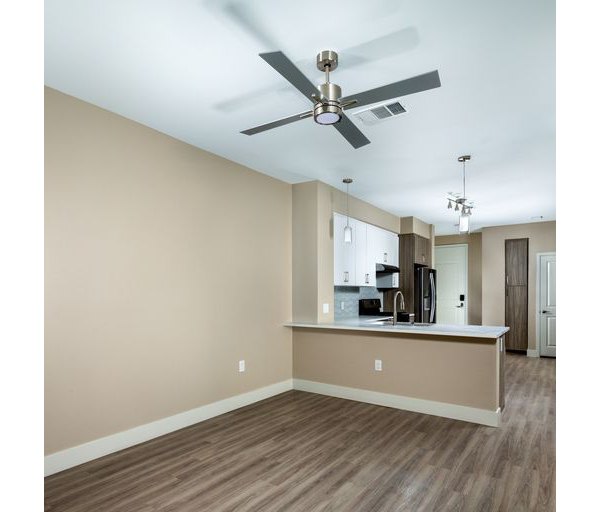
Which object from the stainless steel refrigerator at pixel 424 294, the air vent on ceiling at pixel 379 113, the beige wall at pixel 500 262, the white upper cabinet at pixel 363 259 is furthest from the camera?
the beige wall at pixel 500 262

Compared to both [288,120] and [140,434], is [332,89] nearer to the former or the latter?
[288,120]

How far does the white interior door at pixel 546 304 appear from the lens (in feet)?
23.1

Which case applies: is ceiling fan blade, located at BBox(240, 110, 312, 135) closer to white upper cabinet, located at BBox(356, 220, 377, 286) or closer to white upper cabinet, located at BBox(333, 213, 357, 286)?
white upper cabinet, located at BBox(333, 213, 357, 286)

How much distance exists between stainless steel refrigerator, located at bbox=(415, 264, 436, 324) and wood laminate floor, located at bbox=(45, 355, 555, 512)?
301 centimetres

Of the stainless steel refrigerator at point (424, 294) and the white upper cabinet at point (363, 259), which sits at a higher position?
the white upper cabinet at point (363, 259)

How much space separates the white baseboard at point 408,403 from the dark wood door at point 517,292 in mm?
4209

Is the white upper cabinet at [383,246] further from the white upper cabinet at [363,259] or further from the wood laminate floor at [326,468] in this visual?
the wood laminate floor at [326,468]

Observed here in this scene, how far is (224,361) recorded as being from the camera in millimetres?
3979

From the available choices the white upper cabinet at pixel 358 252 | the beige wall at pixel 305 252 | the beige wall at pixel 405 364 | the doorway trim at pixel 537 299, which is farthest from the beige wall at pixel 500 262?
the beige wall at pixel 305 252

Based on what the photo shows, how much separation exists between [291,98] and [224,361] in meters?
2.56

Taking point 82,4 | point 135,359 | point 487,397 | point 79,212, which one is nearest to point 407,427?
point 487,397

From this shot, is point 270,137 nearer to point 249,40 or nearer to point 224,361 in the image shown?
point 249,40

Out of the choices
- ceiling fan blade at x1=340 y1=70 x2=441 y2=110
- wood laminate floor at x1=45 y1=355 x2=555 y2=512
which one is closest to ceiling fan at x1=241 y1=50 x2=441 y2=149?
ceiling fan blade at x1=340 y1=70 x2=441 y2=110
